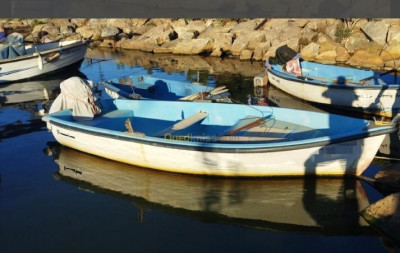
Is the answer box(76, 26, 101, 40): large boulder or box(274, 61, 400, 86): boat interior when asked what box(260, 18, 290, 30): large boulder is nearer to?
box(274, 61, 400, 86): boat interior

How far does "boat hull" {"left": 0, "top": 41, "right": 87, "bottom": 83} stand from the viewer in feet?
84.2

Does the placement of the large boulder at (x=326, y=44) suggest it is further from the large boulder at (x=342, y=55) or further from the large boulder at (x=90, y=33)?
the large boulder at (x=90, y=33)

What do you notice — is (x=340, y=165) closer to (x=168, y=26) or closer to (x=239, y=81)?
(x=239, y=81)

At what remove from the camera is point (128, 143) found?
12.1 m

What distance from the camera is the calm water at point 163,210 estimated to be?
8.95 m

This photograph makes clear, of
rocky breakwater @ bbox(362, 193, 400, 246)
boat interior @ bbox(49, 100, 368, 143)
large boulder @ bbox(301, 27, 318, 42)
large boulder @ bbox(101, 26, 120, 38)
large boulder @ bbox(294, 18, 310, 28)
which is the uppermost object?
large boulder @ bbox(294, 18, 310, 28)

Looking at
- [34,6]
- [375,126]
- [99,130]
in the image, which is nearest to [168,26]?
[34,6]

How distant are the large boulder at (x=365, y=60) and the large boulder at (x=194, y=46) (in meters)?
14.1

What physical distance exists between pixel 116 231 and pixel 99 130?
13.6 feet

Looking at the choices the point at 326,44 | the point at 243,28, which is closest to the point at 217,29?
the point at 243,28

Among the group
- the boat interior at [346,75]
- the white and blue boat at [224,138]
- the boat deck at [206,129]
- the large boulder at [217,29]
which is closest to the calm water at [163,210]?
the white and blue boat at [224,138]

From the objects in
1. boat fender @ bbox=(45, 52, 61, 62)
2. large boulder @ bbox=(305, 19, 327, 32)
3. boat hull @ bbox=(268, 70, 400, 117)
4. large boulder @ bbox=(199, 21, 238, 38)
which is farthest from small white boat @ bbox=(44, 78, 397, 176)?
large boulder @ bbox=(199, 21, 238, 38)

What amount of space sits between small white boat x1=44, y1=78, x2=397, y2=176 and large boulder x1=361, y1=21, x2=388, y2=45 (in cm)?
2034

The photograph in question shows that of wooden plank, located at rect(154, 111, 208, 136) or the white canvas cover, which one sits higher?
the white canvas cover
